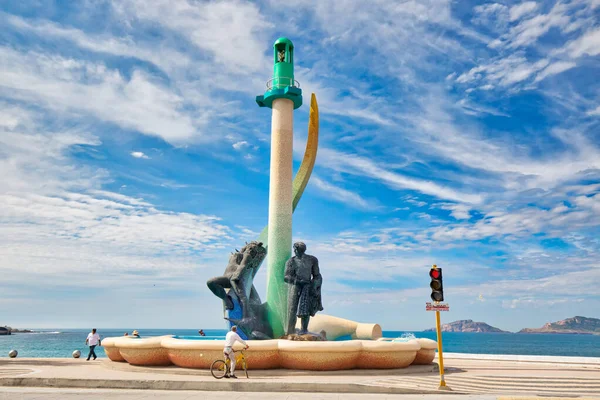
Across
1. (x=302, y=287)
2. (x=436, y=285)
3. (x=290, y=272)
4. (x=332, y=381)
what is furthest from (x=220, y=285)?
(x=436, y=285)

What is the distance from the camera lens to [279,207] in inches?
778

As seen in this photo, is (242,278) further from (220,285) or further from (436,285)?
(436,285)

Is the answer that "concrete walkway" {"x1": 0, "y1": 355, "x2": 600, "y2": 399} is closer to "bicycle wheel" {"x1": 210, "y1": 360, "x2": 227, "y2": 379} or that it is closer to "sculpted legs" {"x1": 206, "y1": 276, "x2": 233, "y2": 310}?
"bicycle wheel" {"x1": 210, "y1": 360, "x2": 227, "y2": 379}

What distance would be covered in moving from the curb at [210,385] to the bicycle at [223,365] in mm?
1024

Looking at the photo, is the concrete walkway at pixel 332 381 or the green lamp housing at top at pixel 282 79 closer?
the concrete walkway at pixel 332 381

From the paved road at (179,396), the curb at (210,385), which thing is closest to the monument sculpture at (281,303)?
the curb at (210,385)

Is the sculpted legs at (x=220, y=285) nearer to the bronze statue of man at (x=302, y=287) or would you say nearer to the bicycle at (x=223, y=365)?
the bronze statue of man at (x=302, y=287)

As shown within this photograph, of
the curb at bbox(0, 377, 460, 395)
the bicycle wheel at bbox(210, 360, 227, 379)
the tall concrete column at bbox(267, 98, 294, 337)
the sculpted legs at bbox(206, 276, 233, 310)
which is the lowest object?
the curb at bbox(0, 377, 460, 395)

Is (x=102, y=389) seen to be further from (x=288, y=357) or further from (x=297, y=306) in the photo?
(x=297, y=306)

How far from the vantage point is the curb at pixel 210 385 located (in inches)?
474

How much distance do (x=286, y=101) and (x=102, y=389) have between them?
12138mm

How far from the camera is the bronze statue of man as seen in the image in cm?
1741

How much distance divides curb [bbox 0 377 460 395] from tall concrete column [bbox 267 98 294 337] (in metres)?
6.21

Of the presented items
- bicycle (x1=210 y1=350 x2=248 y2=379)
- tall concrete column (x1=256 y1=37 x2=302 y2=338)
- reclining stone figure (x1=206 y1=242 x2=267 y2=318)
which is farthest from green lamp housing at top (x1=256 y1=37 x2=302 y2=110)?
bicycle (x1=210 y1=350 x2=248 y2=379)
